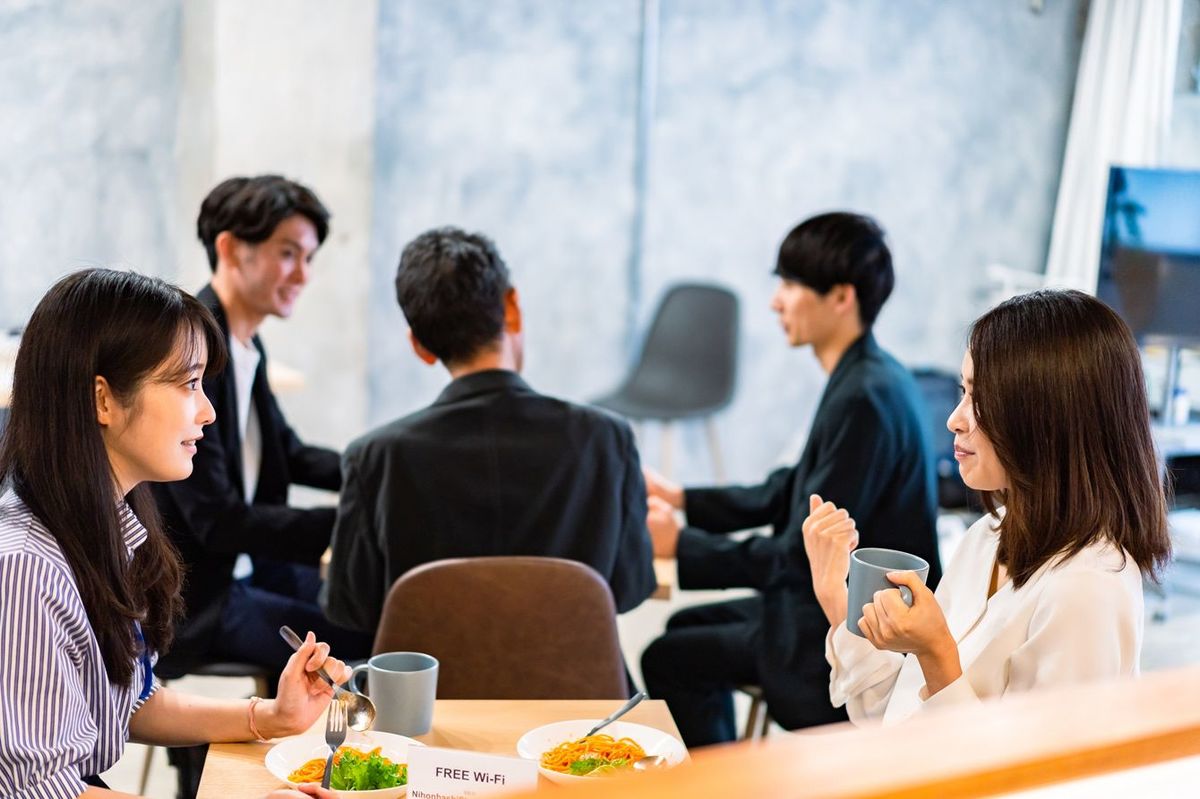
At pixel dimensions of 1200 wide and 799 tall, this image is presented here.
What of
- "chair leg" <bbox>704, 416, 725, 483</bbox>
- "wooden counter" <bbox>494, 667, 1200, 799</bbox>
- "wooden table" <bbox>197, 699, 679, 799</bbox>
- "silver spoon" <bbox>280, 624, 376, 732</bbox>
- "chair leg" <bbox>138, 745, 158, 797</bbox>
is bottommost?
"chair leg" <bbox>138, 745, 158, 797</bbox>

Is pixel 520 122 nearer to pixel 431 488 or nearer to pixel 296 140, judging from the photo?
pixel 296 140

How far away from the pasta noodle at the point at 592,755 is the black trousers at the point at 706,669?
992mm

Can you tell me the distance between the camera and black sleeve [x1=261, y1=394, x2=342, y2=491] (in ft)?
9.22

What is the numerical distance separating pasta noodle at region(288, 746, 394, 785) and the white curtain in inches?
152

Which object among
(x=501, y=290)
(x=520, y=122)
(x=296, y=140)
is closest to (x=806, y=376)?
(x=520, y=122)

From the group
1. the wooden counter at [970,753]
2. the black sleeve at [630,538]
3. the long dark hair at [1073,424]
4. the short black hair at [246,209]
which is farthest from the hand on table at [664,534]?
the wooden counter at [970,753]

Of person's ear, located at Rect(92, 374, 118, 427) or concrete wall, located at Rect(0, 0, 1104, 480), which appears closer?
person's ear, located at Rect(92, 374, 118, 427)

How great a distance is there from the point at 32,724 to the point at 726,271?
14.3ft

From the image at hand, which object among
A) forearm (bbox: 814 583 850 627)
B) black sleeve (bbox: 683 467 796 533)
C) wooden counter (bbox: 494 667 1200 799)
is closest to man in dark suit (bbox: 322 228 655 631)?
forearm (bbox: 814 583 850 627)

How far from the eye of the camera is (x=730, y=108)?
17.3ft

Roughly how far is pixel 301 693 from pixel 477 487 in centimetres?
64

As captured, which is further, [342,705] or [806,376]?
[806,376]

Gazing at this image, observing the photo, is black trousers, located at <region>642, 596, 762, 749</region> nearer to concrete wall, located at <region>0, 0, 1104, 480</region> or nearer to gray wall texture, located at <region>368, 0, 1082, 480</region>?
concrete wall, located at <region>0, 0, 1104, 480</region>

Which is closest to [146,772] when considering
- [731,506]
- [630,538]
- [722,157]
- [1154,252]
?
[630,538]
